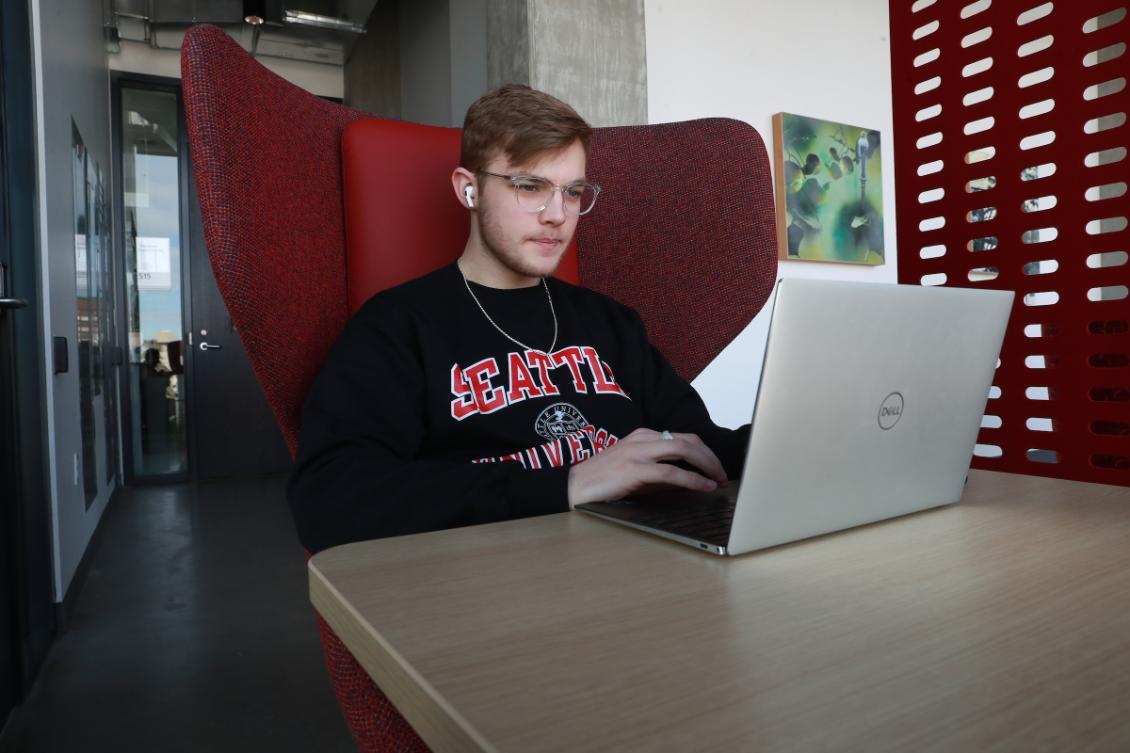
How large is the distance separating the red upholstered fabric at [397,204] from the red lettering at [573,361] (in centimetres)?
31

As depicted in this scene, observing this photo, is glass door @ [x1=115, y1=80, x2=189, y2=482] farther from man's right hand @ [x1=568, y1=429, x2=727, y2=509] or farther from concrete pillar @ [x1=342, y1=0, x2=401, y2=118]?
man's right hand @ [x1=568, y1=429, x2=727, y2=509]

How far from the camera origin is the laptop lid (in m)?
0.53

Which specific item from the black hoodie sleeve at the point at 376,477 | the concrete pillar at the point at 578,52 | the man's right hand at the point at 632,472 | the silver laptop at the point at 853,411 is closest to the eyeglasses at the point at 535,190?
the black hoodie sleeve at the point at 376,477

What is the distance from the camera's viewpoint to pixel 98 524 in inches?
132

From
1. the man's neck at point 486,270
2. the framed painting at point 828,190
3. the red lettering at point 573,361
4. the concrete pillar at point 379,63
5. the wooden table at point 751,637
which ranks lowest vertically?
the wooden table at point 751,637

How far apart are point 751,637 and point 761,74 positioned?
3369mm

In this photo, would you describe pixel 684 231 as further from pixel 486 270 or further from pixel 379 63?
pixel 379 63

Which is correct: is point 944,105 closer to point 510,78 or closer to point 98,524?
point 510,78

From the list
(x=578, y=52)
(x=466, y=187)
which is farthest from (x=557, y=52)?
(x=466, y=187)

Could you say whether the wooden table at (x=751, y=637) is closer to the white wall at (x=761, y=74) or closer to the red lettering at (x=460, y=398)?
the red lettering at (x=460, y=398)

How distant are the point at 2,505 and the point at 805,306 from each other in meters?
1.98

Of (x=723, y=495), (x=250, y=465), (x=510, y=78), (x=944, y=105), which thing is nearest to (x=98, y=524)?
(x=250, y=465)

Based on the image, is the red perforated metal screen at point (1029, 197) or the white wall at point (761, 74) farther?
the white wall at point (761, 74)

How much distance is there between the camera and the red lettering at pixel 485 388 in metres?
1.06
